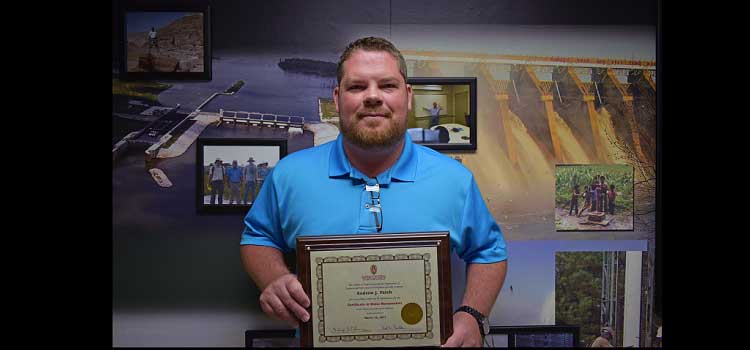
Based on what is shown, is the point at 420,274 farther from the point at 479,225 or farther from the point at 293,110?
the point at 293,110

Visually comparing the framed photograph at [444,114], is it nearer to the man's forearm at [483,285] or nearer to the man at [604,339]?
the man's forearm at [483,285]

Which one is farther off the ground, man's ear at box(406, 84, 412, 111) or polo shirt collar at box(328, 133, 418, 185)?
man's ear at box(406, 84, 412, 111)

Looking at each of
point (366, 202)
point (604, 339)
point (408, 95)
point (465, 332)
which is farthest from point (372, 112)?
point (604, 339)

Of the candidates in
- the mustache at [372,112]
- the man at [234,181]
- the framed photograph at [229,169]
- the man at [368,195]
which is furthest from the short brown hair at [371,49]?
the man at [234,181]

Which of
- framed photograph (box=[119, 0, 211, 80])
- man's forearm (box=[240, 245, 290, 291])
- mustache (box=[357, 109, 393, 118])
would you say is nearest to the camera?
mustache (box=[357, 109, 393, 118])

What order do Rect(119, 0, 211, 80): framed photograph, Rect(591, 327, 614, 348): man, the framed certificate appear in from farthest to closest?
Rect(591, 327, 614, 348): man, Rect(119, 0, 211, 80): framed photograph, the framed certificate

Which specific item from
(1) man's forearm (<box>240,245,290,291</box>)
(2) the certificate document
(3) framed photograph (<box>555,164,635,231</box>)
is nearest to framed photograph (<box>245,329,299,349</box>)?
(1) man's forearm (<box>240,245,290,291</box>)

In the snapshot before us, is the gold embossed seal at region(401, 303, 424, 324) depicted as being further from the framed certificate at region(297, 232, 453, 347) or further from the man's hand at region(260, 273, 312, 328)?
the man's hand at region(260, 273, 312, 328)

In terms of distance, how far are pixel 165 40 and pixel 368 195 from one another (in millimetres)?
899

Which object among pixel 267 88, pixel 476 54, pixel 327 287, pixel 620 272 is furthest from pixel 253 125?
pixel 620 272

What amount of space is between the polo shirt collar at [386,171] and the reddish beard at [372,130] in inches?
2.9

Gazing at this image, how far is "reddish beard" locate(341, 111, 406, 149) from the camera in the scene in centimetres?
190
